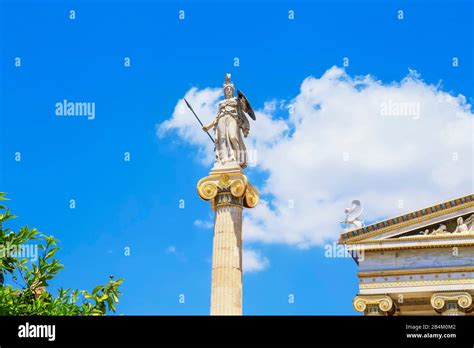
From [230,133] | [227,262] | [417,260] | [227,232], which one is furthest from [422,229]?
[227,262]

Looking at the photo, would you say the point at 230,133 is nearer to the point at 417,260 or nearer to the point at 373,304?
the point at 373,304

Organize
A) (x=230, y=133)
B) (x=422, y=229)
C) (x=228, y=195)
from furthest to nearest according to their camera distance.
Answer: (x=422, y=229) < (x=230, y=133) < (x=228, y=195)

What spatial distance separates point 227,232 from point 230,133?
3.48 meters

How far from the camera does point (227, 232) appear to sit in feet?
84.8

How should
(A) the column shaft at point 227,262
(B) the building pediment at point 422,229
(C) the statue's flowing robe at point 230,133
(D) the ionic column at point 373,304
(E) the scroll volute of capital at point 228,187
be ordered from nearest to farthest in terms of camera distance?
(A) the column shaft at point 227,262 < (E) the scroll volute of capital at point 228,187 < (C) the statue's flowing robe at point 230,133 < (D) the ionic column at point 373,304 < (B) the building pediment at point 422,229

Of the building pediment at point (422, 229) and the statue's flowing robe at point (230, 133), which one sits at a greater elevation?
the statue's flowing robe at point (230, 133)

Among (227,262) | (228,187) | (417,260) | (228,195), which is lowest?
(227,262)

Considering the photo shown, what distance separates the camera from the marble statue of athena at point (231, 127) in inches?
1074

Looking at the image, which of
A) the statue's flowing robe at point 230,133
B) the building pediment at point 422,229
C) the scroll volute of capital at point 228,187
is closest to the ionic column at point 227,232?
the scroll volute of capital at point 228,187

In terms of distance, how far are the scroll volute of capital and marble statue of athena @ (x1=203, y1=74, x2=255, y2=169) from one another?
639 millimetres

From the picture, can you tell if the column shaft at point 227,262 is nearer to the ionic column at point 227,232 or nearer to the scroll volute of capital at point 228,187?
the ionic column at point 227,232

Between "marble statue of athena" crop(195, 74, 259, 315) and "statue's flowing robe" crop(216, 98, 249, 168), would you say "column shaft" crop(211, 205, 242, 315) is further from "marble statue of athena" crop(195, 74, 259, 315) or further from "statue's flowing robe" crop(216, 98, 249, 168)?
"statue's flowing robe" crop(216, 98, 249, 168)

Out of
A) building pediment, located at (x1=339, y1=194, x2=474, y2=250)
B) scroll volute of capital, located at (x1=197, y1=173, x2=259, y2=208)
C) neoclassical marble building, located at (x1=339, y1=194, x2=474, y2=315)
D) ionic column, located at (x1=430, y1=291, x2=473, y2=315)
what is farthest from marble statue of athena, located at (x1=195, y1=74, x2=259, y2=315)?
ionic column, located at (x1=430, y1=291, x2=473, y2=315)
